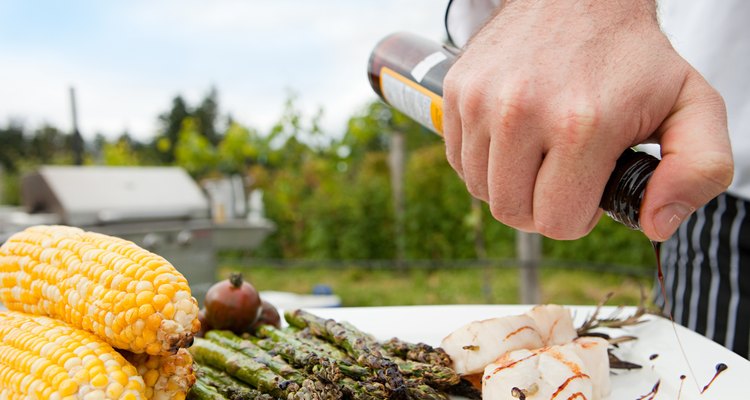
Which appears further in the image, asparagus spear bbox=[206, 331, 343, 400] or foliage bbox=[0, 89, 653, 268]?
foliage bbox=[0, 89, 653, 268]

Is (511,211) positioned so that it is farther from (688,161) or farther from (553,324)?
(553,324)

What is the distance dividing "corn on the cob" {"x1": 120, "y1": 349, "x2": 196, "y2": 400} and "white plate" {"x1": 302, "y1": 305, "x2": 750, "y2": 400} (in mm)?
495

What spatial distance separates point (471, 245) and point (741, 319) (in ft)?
20.1

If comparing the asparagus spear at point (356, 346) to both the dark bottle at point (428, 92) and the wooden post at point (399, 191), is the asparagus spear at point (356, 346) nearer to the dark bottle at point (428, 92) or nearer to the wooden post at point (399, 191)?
the dark bottle at point (428, 92)

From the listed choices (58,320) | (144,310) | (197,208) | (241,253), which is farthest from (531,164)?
(241,253)

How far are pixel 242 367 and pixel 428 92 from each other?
63cm

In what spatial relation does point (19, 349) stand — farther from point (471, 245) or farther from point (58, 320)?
point (471, 245)

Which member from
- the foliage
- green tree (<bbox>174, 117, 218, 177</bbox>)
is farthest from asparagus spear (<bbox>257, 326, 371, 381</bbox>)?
green tree (<bbox>174, 117, 218, 177</bbox>)

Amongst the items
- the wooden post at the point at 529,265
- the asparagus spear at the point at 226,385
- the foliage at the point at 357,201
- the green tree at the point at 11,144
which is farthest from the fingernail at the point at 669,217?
the green tree at the point at 11,144

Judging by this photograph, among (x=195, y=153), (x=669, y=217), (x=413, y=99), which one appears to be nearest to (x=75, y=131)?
(x=195, y=153)

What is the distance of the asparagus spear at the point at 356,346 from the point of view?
993 millimetres

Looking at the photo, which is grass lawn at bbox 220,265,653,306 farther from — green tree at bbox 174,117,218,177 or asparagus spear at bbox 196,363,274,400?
asparagus spear at bbox 196,363,274,400

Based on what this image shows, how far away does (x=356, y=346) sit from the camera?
1129 millimetres

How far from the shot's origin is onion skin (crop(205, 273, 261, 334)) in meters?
1.29
